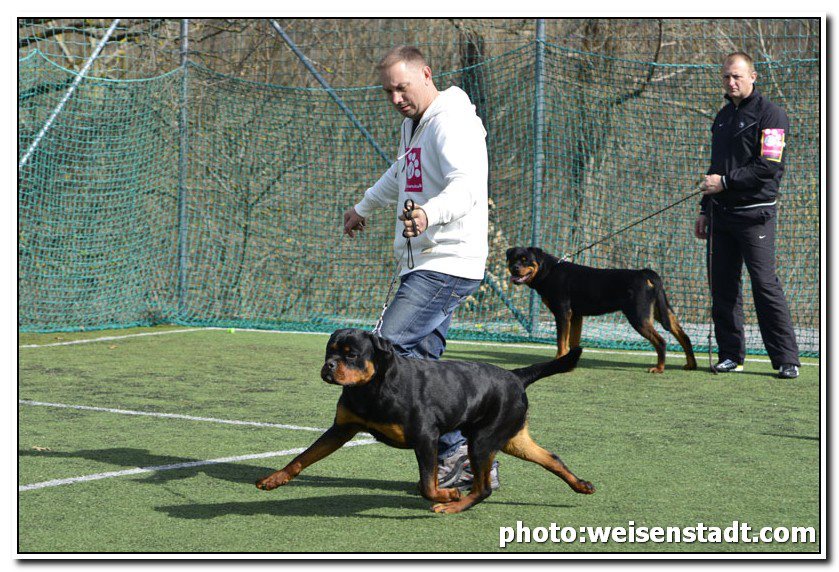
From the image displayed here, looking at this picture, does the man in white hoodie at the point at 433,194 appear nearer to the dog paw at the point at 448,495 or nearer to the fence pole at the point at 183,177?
the dog paw at the point at 448,495

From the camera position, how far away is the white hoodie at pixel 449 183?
446 centimetres

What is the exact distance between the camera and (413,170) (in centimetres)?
473

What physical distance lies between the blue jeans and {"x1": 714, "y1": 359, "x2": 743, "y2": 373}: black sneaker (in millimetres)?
4794

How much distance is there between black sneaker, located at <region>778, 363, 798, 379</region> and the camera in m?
8.55

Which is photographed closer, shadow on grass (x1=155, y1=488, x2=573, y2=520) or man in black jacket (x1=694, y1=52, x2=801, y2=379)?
shadow on grass (x1=155, y1=488, x2=573, y2=520)

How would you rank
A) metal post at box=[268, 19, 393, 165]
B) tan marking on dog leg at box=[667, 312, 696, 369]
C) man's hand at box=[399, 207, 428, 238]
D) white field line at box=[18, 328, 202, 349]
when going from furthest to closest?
1. metal post at box=[268, 19, 393, 165]
2. white field line at box=[18, 328, 202, 349]
3. tan marking on dog leg at box=[667, 312, 696, 369]
4. man's hand at box=[399, 207, 428, 238]

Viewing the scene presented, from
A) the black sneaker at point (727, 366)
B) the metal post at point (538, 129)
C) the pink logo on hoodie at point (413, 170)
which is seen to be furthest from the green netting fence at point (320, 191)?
the pink logo on hoodie at point (413, 170)

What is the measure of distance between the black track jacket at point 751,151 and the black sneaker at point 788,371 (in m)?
1.25

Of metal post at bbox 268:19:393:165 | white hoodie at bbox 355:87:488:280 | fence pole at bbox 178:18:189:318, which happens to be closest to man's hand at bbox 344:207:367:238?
white hoodie at bbox 355:87:488:280

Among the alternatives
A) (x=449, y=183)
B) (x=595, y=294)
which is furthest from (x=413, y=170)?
(x=595, y=294)

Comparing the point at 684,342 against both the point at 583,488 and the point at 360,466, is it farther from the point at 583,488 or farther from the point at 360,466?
the point at 583,488

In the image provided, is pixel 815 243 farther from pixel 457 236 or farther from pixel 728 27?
pixel 457 236

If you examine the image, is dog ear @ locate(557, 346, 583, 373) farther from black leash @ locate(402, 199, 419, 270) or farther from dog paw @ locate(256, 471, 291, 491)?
dog paw @ locate(256, 471, 291, 491)

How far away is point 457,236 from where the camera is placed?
4.61 metres
